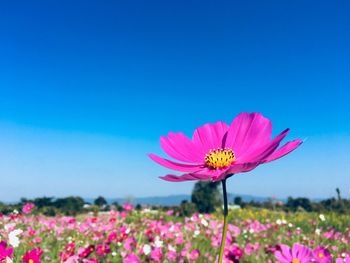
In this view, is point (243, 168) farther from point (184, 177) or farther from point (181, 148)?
point (181, 148)

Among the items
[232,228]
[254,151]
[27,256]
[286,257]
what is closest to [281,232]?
[232,228]

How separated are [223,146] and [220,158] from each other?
101 millimetres

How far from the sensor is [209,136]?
3.69ft

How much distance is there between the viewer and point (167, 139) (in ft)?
3.56

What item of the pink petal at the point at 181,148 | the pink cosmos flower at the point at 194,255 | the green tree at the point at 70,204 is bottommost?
the pink cosmos flower at the point at 194,255

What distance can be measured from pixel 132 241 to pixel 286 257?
1978 mm

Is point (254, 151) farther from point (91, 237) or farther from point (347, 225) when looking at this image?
point (347, 225)

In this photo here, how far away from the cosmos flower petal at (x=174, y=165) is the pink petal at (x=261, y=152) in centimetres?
11

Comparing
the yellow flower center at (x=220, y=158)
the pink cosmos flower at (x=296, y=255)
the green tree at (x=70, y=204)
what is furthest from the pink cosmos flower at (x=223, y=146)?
the green tree at (x=70, y=204)

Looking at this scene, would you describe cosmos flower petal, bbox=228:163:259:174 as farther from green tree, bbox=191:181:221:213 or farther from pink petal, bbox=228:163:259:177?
green tree, bbox=191:181:221:213

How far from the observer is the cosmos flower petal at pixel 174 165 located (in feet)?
3.14

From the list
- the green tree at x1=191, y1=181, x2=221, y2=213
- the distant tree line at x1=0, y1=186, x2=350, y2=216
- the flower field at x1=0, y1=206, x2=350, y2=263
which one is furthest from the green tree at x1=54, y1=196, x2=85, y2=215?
the flower field at x1=0, y1=206, x2=350, y2=263

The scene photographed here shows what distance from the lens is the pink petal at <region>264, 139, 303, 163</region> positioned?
831mm

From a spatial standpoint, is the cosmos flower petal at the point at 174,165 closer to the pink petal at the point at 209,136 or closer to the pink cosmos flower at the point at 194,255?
the pink petal at the point at 209,136
